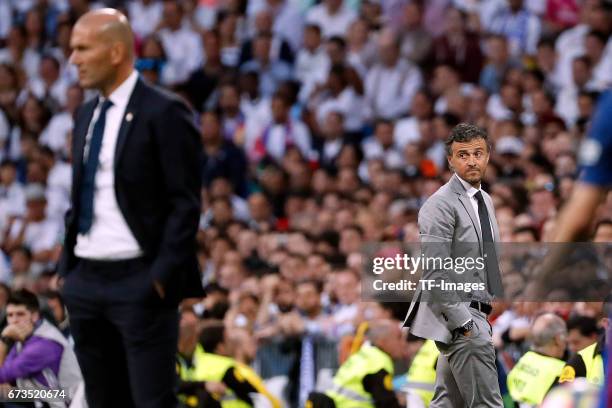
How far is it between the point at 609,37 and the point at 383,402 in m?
7.19

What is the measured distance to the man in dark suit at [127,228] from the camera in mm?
5625

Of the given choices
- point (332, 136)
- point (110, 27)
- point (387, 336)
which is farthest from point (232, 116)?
point (110, 27)

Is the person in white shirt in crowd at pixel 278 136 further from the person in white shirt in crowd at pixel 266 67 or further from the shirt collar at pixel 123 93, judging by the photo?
the shirt collar at pixel 123 93

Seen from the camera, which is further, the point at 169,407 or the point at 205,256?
the point at 205,256

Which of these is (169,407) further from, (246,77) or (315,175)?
(246,77)

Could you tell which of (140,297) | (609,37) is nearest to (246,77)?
(609,37)

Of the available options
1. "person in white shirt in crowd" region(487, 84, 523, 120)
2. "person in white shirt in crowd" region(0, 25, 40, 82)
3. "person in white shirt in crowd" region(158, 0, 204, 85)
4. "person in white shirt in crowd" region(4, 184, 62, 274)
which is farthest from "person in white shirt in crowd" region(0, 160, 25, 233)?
"person in white shirt in crowd" region(487, 84, 523, 120)

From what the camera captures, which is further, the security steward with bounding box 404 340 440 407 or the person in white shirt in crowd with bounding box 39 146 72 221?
the person in white shirt in crowd with bounding box 39 146 72 221

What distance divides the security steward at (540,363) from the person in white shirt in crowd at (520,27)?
7.86 metres

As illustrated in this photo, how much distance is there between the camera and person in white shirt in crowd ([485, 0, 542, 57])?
15.6 meters

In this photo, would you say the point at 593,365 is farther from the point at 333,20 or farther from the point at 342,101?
the point at 333,20

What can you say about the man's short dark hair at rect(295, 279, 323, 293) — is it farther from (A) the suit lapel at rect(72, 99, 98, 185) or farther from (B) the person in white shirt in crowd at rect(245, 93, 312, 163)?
(A) the suit lapel at rect(72, 99, 98, 185)

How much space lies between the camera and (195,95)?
17500 mm

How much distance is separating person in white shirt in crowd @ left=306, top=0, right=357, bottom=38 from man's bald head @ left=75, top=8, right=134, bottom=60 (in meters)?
11.5
